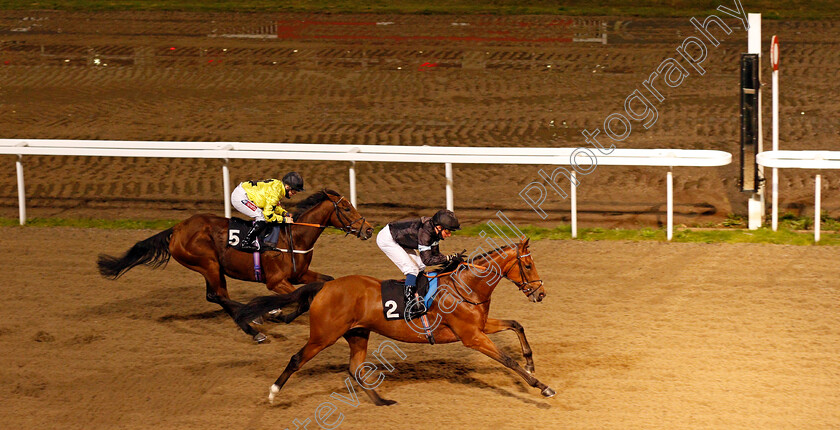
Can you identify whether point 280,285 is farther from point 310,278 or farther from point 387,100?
point 387,100

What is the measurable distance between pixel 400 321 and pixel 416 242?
526 mm

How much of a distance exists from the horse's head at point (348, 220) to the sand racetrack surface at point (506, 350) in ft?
2.96

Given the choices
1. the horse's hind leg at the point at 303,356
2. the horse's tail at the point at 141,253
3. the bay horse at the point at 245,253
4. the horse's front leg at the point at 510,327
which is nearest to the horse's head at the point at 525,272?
the horse's front leg at the point at 510,327

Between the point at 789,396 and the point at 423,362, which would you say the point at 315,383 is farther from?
Result: the point at 789,396

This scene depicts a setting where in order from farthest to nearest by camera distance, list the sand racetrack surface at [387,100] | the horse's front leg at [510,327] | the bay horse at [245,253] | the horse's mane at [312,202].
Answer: the sand racetrack surface at [387,100]
the horse's mane at [312,202]
the bay horse at [245,253]
the horse's front leg at [510,327]

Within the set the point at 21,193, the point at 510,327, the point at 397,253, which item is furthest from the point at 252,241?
the point at 21,193

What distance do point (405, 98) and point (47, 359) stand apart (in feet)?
25.2

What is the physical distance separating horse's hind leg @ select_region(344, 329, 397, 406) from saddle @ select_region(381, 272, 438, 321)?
252 millimetres

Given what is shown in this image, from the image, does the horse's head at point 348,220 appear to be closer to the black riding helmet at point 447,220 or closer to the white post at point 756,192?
the black riding helmet at point 447,220

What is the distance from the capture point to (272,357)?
7.42m

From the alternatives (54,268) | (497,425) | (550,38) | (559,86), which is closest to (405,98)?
(559,86)

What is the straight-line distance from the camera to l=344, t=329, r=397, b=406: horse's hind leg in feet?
21.5

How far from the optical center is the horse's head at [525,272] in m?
6.41

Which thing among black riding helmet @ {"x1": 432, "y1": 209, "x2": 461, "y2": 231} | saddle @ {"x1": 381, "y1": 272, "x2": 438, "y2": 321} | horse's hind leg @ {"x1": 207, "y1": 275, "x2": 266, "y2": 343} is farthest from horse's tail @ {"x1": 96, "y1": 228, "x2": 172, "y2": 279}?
black riding helmet @ {"x1": 432, "y1": 209, "x2": 461, "y2": 231}
